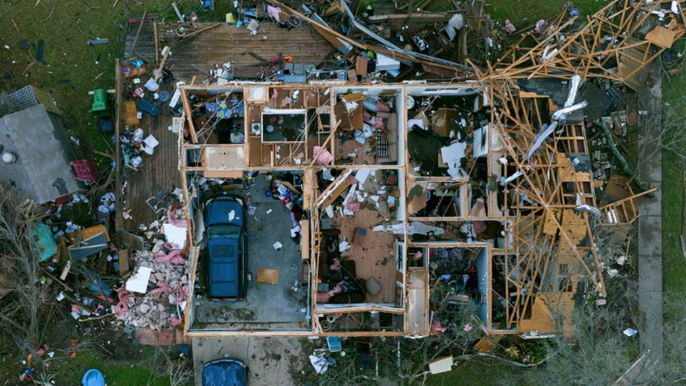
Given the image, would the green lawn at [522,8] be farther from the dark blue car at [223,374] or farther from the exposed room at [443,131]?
the dark blue car at [223,374]

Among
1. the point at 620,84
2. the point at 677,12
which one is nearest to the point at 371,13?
the point at 620,84

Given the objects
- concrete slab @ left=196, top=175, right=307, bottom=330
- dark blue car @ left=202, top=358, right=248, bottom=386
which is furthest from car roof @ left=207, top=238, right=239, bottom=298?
dark blue car @ left=202, top=358, right=248, bottom=386

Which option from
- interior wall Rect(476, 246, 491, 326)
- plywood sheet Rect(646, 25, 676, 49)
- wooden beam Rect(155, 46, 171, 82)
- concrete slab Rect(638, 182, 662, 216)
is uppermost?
plywood sheet Rect(646, 25, 676, 49)

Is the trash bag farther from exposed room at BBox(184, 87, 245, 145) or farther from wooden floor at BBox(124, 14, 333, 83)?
wooden floor at BBox(124, 14, 333, 83)

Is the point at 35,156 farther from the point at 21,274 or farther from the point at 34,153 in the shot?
the point at 21,274

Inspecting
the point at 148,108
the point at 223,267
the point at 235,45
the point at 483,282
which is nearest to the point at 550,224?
the point at 483,282

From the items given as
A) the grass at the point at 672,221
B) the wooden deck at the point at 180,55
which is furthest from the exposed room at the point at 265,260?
the grass at the point at 672,221

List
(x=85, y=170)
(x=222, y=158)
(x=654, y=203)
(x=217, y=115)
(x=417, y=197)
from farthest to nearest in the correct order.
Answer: (x=654, y=203) → (x=85, y=170) → (x=217, y=115) → (x=417, y=197) → (x=222, y=158)
